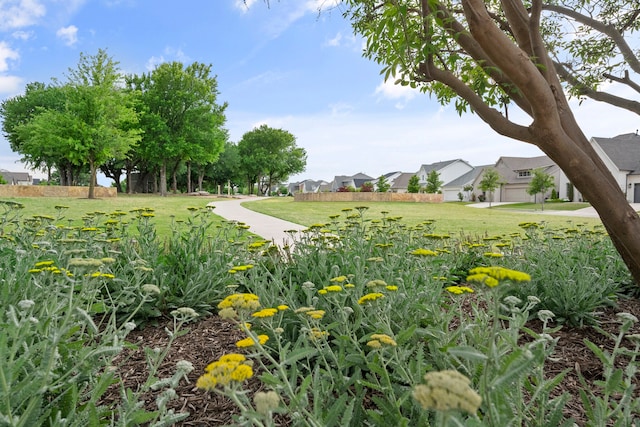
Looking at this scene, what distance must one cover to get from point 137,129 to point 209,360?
109 feet

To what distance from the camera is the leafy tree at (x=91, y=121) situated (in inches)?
941

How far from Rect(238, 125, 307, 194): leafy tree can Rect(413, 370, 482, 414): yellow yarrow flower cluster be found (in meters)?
54.9

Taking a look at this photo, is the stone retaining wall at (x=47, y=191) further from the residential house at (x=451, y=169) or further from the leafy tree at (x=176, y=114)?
the residential house at (x=451, y=169)

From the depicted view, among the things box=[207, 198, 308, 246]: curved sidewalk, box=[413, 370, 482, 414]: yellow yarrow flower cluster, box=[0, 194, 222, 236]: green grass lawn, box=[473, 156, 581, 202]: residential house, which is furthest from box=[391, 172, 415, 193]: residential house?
box=[413, 370, 482, 414]: yellow yarrow flower cluster

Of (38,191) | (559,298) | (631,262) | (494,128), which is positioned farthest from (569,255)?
(38,191)

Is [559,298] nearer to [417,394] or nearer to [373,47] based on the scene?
[373,47]

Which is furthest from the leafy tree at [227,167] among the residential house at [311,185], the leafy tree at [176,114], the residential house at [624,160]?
the residential house at [624,160]

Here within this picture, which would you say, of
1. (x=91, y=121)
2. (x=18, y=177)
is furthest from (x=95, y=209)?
(x=18, y=177)

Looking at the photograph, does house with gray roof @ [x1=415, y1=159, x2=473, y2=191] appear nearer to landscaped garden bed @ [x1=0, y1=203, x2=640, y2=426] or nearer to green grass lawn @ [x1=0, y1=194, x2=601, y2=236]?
green grass lawn @ [x1=0, y1=194, x2=601, y2=236]

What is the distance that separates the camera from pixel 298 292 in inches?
126

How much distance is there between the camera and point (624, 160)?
35438 millimetres

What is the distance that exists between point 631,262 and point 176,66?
1477 inches

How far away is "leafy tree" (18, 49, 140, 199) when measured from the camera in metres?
23.9

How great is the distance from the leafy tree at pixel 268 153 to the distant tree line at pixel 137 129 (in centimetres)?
15
